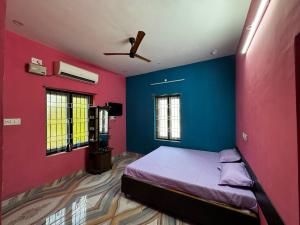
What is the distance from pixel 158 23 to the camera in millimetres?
2047

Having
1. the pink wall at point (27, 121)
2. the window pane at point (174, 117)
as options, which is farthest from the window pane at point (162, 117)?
the pink wall at point (27, 121)

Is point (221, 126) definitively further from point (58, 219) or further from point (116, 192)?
point (58, 219)

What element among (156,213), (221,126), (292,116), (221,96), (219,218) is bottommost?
(156,213)

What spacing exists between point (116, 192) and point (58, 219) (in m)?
0.90

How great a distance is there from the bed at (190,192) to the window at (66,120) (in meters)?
1.72

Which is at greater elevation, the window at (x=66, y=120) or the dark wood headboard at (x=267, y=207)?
the window at (x=66, y=120)

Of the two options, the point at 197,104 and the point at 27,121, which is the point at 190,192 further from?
the point at 27,121

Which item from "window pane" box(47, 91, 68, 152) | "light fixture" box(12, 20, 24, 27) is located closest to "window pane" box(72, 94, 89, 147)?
"window pane" box(47, 91, 68, 152)

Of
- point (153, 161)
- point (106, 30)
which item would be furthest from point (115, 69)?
point (153, 161)

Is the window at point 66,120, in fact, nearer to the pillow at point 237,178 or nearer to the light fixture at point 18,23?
the light fixture at point 18,23

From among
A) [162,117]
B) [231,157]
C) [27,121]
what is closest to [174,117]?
[162,117]

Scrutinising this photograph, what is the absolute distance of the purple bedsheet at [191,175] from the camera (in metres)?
1.63

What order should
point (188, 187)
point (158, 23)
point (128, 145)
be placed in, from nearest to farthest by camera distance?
point (188, 187)
point (158, 23)
point (128, 145)

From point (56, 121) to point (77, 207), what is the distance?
1.76 metres
